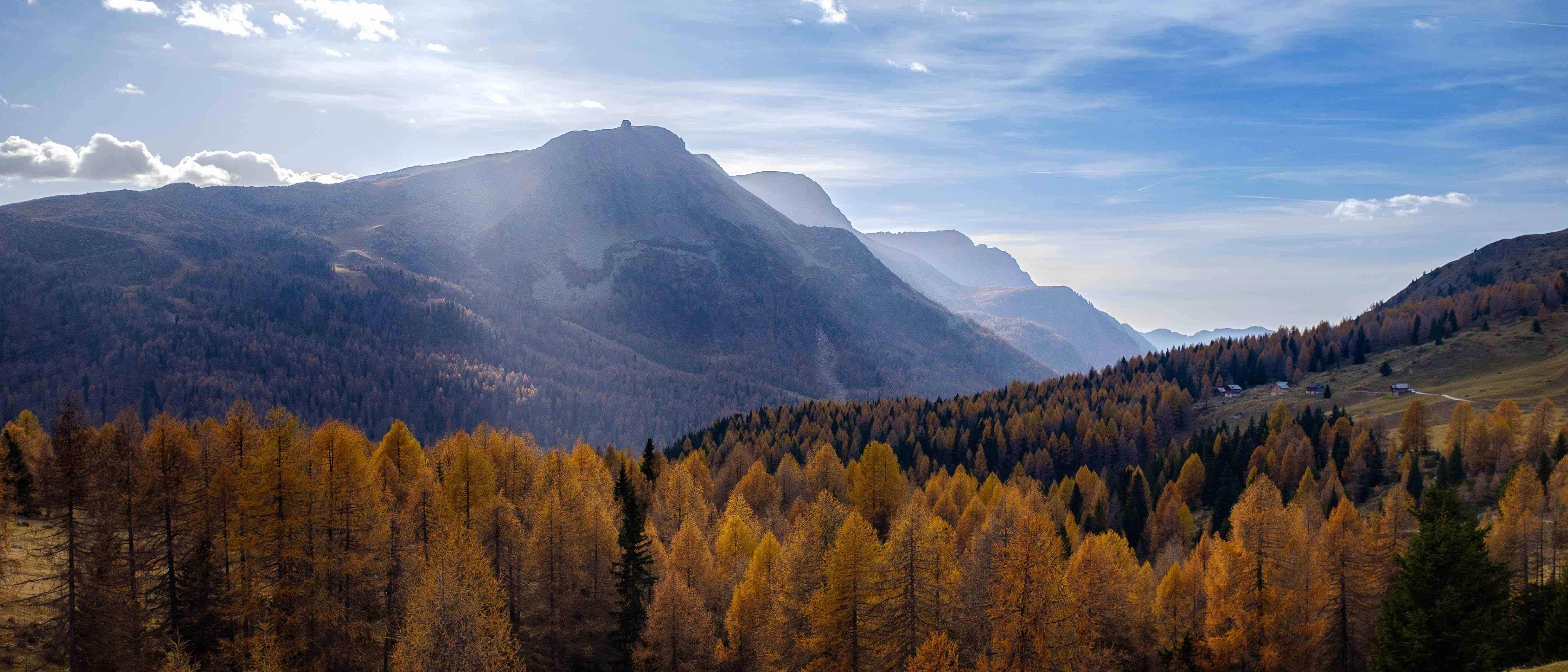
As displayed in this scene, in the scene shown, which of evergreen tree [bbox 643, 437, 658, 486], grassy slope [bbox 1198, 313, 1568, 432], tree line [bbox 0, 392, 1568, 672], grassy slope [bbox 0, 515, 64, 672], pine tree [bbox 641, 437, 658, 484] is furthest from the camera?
grassy slope [bbox 1198, 313, 1568, 432]

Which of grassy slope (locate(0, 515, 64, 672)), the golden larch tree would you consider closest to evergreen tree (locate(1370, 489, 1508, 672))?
the golden larch tree

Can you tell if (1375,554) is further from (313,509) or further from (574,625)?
(313,509)

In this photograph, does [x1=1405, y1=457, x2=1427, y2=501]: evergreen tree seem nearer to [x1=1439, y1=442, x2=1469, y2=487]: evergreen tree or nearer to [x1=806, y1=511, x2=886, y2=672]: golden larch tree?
[x1=1439, y1=442, x2=1469, y2=487]: evergreen tree

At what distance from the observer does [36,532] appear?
64.8m

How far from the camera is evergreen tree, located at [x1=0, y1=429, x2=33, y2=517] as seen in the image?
6969cm

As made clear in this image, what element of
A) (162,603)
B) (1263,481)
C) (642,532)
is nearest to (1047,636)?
(642,532)

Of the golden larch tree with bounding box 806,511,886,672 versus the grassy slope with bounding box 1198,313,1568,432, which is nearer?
the golden larch tree with bounding box 806,511,886,672

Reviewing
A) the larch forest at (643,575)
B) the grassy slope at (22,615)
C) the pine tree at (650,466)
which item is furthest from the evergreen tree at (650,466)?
the grassy slope at (22,615)

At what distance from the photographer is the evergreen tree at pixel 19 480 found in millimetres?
69688

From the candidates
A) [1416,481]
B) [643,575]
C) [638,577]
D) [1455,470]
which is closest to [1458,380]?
[1416,481]

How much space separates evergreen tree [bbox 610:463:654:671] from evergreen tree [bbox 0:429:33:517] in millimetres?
46920

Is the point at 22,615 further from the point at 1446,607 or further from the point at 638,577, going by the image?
the point at 1446,607

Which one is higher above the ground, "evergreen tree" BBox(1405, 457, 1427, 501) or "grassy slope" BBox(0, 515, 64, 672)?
"grassy slope" BBox(0, 515, 64, 672)

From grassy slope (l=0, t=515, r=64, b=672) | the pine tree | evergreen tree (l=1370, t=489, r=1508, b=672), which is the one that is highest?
evergreen tree (l=1370, t=489, r=1508, b=672)
